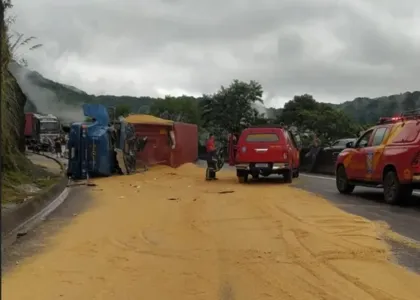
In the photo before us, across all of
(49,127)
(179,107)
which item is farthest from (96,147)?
(179,107)

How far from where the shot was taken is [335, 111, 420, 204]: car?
1245cm

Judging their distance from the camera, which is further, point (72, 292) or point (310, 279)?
point (310, 279)

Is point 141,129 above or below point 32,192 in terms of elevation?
above

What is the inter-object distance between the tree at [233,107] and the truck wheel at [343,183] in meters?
44.8

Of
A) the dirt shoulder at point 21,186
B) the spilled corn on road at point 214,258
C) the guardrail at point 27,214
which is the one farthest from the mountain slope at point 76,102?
the spilled corn on road at point 214,258

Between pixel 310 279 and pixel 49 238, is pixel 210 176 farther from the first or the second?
pixel 310 279

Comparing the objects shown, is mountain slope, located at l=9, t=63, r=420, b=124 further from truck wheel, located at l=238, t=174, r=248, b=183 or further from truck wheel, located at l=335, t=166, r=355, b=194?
truck wheel, located at l=335, t=166, r=355, b=194

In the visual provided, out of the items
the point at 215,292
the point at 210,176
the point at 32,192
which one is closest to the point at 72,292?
the point at 215,292

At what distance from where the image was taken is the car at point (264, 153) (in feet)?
62.5

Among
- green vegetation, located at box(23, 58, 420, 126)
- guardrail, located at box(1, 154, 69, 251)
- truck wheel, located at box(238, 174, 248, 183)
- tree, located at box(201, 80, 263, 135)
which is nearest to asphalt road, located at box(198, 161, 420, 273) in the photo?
truck wheel, located at box(238, 174, 248, 183)

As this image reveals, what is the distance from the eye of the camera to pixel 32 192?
1316 cm

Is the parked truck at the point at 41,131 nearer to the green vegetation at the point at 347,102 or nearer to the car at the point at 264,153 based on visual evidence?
→ the green vegetation at the point at 347,102

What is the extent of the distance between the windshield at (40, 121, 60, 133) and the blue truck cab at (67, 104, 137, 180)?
109ft

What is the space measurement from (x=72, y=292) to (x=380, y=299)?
2.90m
